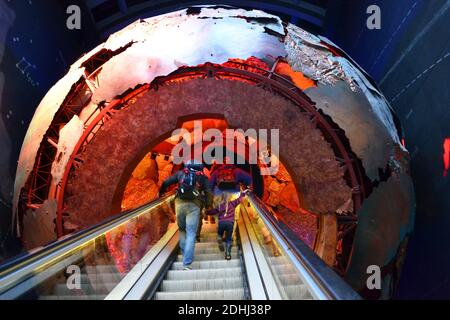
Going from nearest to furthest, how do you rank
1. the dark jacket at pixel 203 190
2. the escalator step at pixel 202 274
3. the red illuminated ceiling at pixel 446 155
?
the escalator step at pixel 202 274
the dark jacket at pixel 203 190
the red illuminated ceiling at pixel 446 155

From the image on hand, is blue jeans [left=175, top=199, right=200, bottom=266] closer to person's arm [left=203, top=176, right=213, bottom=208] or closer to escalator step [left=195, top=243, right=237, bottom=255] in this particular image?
person's arm [left=203, top=176, right=213, bottom=208]

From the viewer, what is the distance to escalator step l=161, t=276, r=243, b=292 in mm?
4148

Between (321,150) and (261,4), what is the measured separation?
8.29 meters

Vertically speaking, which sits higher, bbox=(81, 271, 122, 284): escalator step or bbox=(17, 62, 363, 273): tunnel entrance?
bbox=(17, 62, 363, 273): tunnel entrance

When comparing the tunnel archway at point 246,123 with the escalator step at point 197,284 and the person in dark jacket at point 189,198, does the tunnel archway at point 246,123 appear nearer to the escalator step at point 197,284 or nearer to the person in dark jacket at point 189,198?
the person in dark jacket at point 189,198

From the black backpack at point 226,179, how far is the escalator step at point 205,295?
2.38 metres

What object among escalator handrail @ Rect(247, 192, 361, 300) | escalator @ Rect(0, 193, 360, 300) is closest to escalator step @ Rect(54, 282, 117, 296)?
escalator @ Rect(0, 193, 360, 300)

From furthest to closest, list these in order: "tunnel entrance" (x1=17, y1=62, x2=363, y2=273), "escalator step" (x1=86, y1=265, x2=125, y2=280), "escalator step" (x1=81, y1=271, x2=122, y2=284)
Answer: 1. "tunnel entrance" (x1=17, y1=62, x2=363, y2=273)
2. "escalator step" (x1=86, y1=265, x2=125, y2=280)
3. "escalator step" (x1=81, y1=271, x2=122, y2=284)

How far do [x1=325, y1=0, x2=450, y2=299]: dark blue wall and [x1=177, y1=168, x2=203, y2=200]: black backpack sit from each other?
14.3ft

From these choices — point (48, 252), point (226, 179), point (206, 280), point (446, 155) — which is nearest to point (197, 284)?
point (206, 280)

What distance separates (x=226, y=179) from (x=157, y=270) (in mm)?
2570

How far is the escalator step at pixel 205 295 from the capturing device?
379cm

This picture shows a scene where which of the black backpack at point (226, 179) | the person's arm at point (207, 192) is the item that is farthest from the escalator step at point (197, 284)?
the black backpack at point (226, 179)
